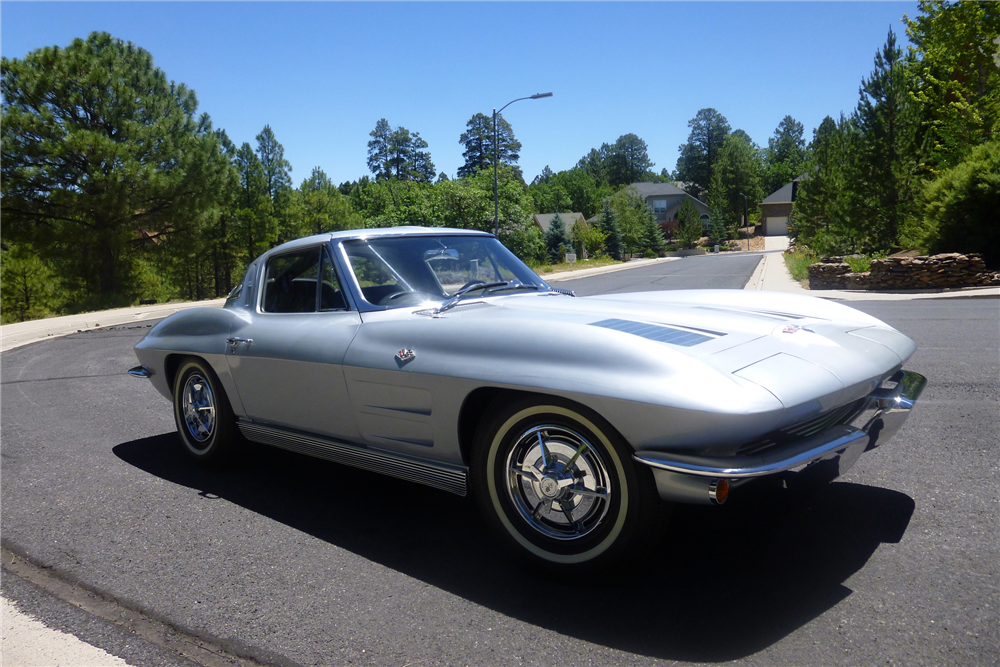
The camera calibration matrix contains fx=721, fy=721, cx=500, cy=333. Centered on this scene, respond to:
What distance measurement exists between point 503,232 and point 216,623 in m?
48.2

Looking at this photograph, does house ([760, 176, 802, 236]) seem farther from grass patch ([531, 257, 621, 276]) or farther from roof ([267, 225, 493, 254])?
roof ([267, 225, 493, 254])

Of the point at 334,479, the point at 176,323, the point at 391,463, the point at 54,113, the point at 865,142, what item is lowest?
the point at 334,479

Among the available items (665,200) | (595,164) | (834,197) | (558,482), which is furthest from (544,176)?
(558,482)

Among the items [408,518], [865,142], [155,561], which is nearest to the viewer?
[155,561]

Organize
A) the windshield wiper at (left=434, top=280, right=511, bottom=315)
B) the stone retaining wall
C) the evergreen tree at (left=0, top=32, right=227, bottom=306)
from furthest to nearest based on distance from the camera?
the evergreen tree at (left=0, top=32, right=227, bottom=306)
the stone retaining wall
the windshield wiper at (left=434, top=280, right=511, bottom=315)

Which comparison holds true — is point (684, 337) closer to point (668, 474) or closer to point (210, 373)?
point (668, 474)

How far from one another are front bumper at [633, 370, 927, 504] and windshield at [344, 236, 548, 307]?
5.51ft

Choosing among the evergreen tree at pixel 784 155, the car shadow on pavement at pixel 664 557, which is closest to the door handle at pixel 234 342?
the car shadow on pavement at pixel 664 557

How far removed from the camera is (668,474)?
2.40m

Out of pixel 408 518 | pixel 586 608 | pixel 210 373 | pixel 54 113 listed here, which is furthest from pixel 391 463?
pixel 54 113

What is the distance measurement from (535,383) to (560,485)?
15.6 inches

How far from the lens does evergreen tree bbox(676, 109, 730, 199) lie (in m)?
126

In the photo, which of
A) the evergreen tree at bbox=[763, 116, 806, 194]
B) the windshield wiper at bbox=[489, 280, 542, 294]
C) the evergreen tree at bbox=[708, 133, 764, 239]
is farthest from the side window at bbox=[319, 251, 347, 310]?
the evergreen tree at bbox=[763, 116, 806, 194]

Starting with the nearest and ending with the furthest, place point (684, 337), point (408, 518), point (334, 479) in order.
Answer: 1. point (684, 337)
2. point (408, 518)
3. point (334, 479)
